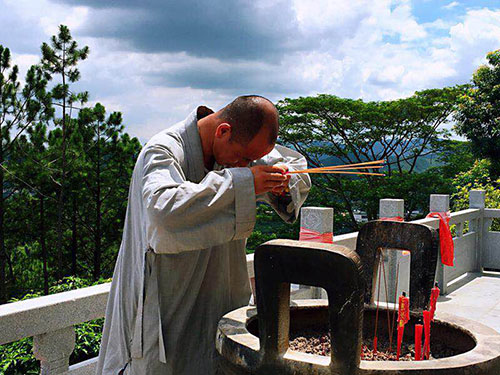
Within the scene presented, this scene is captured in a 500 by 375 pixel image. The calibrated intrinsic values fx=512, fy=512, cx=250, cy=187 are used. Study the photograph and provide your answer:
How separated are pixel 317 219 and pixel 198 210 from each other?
7.46 feet

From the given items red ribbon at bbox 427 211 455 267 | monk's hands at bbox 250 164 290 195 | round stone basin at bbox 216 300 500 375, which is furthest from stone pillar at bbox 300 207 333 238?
red ribbon at bbox 427 211 455 267

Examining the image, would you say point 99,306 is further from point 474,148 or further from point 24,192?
point 24,192

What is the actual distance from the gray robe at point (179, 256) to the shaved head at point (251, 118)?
0.60ft

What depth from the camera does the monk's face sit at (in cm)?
152

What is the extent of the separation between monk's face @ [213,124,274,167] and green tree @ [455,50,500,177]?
12.9m

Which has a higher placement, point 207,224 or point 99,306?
point 207,224

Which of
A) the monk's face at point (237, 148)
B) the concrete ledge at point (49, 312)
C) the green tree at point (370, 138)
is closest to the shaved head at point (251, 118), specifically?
the monk's face at point (237, 148)

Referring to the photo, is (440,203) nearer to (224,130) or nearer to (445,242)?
(445,242)

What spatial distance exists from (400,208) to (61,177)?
631 inches

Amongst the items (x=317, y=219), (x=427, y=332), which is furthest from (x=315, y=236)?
(x=427, y=332)

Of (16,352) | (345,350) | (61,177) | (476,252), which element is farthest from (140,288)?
(61,177)

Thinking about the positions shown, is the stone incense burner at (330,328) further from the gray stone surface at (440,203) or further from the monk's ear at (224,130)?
the gray stone surface at (440,203)

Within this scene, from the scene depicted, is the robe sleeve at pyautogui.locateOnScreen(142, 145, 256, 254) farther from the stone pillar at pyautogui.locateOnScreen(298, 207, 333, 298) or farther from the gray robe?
the stone pillar at pyautogui.locateOnScreen(298, 207, 333, 298)

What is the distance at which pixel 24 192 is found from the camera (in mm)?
18891
